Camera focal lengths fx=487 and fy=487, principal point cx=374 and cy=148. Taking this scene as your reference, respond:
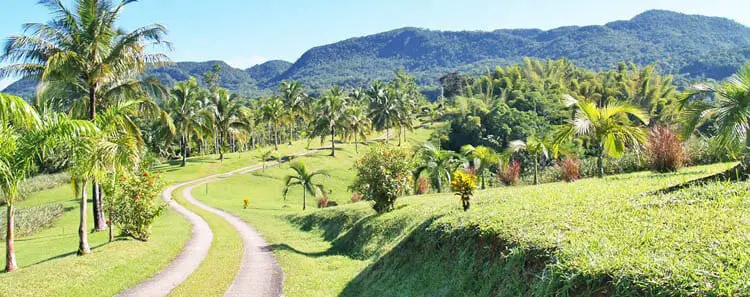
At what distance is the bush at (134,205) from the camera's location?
19031mm

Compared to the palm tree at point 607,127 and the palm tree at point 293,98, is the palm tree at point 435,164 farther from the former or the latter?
the palm tree at point 293,98

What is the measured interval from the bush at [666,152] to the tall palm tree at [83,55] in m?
21.0

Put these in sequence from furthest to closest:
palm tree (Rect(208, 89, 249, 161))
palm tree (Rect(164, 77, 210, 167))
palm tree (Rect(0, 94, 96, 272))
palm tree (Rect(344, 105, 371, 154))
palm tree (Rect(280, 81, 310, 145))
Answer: palm tree (Rect(280, 81, 310, 145))
palm tree (Rect(344, 105, 371, 154))
palm tree (Rect(208, 89, 249, 161))
palm tree (Rect(164, 77, 210, 167))
palm tree (Rect(0, 94, 96, 272))

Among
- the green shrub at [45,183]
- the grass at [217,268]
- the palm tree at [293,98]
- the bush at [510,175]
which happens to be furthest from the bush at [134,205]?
the palm tree at [293,98]

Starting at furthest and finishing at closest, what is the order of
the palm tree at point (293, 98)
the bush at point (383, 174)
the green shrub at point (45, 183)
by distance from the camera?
the palm tree at point (293, 98), the green shrub at point (45, 183), the bush at point (383, 174)

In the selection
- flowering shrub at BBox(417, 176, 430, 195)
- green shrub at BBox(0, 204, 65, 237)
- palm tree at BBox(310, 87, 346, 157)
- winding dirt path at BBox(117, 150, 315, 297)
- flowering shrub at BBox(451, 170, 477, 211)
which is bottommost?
green shrub at BBox(0, 204, 65, 237)

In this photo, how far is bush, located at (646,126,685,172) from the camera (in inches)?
677

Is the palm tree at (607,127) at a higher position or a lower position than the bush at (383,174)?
higher

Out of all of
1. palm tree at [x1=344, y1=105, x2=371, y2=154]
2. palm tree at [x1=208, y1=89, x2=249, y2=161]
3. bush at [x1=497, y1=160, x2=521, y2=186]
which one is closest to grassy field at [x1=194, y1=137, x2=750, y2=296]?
bush at [x1=497, y1=160, x2=521, y2=186]

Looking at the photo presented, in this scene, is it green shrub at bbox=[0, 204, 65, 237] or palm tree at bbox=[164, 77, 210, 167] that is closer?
green shrub at bbox=[0, 204, 65, 237]

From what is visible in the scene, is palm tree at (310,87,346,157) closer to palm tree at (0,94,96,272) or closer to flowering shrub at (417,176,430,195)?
flowering shrub at (417,176,430,195)

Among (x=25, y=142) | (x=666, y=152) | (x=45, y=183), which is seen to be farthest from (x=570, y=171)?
(x=45, y=183)

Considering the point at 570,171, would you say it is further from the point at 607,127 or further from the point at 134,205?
the point at 134,205

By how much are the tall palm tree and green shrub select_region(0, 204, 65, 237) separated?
32.4 ft
